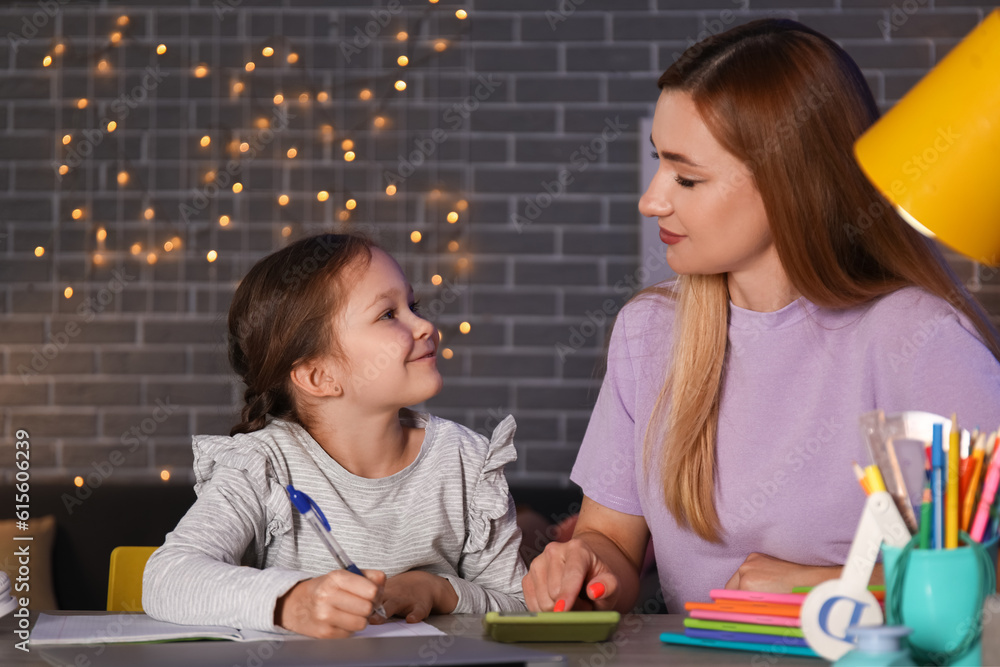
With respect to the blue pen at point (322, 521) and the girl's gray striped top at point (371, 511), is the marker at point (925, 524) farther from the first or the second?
the girl's gray striped top at point (371, 511)

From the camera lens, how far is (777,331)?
4.31 feet

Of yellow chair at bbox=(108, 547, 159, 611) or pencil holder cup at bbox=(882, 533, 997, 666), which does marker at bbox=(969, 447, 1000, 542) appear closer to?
pencil holder cup at bbox=(882, 533, 997, 666)

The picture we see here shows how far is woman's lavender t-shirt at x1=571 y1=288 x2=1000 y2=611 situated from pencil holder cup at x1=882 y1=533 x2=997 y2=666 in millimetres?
459

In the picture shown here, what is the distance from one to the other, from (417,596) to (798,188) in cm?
69

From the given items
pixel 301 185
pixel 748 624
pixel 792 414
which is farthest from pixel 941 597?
pixel 301 185

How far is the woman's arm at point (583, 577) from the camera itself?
109 cm

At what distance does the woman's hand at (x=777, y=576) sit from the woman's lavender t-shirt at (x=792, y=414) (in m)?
0.15

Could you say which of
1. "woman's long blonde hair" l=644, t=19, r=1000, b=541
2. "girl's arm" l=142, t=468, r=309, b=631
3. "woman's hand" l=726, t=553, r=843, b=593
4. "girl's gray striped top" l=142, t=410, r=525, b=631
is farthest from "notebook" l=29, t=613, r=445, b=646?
"woman's long blonde hair" l=644, t=19, r=1000, b=541

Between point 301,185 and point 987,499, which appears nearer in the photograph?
point 987,499

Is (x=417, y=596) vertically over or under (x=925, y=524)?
under

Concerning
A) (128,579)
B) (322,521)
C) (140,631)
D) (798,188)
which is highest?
(798,188)

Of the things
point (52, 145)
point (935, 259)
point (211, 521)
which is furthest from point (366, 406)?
point (52, 145)

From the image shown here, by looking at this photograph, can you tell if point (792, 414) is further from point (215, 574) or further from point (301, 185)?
point (301, 185)

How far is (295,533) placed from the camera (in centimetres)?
129
